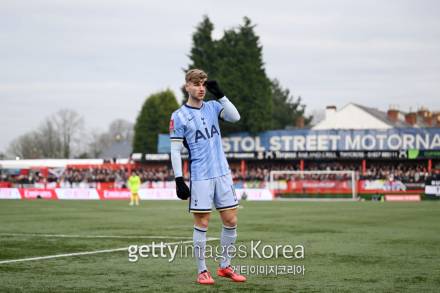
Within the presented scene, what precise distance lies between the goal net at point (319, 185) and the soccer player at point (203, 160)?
4589 centimetres

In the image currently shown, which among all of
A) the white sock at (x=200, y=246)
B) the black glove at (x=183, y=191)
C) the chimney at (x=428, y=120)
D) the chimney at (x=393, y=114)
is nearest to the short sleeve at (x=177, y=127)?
the black glove at (x=183, y=191)

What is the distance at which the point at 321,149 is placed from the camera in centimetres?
7044

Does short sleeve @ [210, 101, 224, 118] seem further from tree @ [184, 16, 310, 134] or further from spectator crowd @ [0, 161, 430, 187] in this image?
tree @ [184, 16, 310, 134]

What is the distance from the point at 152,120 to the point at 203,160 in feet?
282

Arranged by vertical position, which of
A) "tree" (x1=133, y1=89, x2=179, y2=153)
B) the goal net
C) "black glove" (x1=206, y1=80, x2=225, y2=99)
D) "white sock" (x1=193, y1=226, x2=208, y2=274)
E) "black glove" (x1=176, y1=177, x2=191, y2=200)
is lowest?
the goal net

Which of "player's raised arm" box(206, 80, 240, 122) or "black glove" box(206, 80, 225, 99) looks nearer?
"black glove" box(206, 80, 225, 99)

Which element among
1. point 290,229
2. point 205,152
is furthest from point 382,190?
point 205,152

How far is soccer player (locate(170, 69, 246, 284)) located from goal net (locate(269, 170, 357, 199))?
151 ft

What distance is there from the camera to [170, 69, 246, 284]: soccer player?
900 centimetres

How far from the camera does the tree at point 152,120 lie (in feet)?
307

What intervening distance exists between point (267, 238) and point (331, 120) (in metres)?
76.3

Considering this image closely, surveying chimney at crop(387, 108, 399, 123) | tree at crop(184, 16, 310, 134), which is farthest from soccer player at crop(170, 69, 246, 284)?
chimney at crop(387, 108, 399, 123)

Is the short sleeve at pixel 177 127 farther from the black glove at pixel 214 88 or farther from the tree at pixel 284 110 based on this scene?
the tree at pixel 284 110

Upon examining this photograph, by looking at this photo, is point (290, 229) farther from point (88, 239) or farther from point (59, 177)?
point (59, 177)
